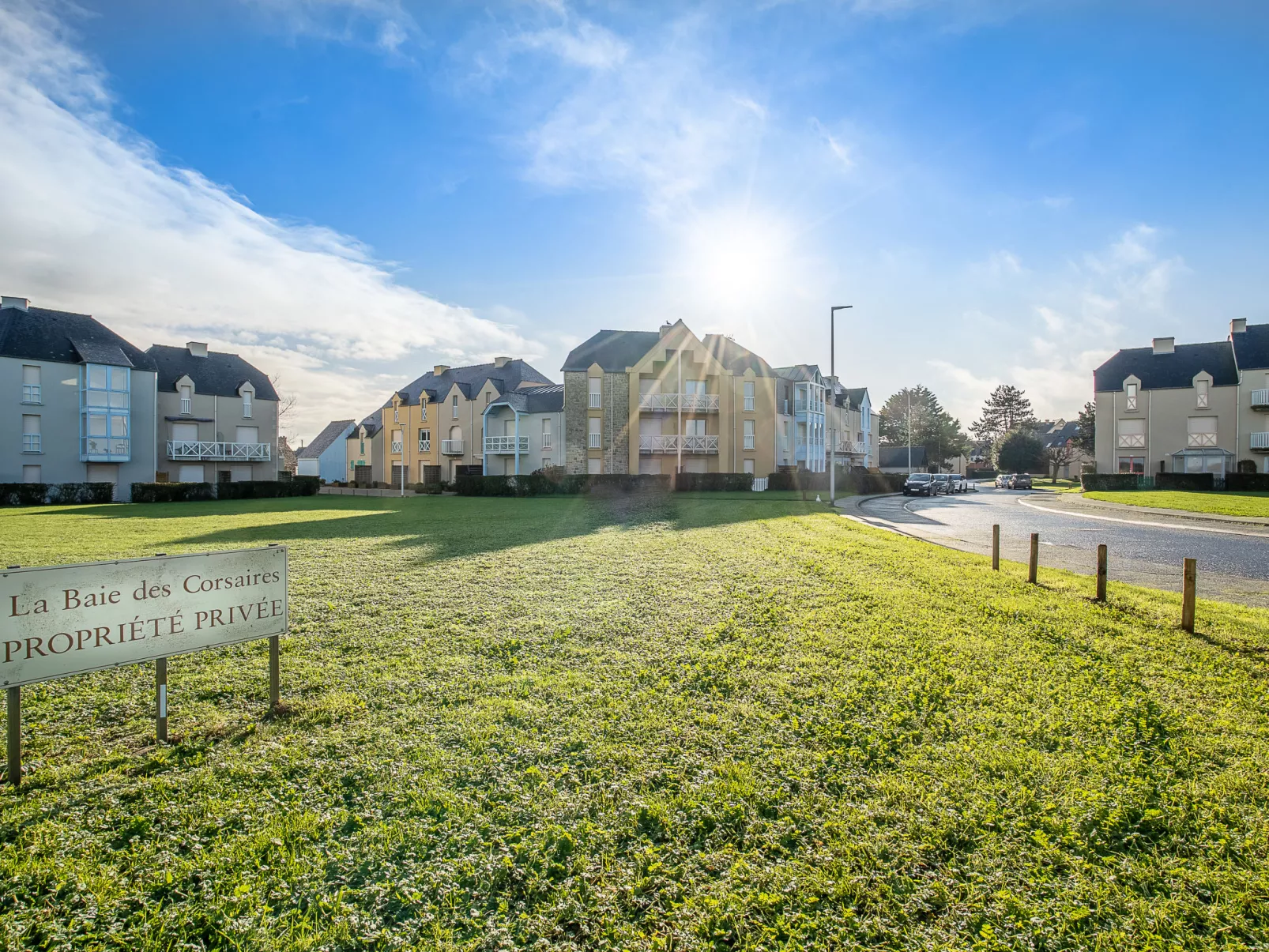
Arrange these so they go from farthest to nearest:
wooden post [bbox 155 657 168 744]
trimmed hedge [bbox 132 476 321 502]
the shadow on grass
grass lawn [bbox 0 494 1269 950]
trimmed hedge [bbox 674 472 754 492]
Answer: trimmed hedge [bbox 674 472 754 492], trimmed hedge [bbox 132 476 321 502], the shadow on grass, wooden post [bbox 155 657 168 744], grass lawn [bbox 0 494 1269 950]

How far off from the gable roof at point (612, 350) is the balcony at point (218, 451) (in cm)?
2400

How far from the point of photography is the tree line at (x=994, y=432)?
77062 mm

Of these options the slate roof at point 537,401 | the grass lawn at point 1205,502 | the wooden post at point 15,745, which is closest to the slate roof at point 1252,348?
the grass lawn at point 1205,502

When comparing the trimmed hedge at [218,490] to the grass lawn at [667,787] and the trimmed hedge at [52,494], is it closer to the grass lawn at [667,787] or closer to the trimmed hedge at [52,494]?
the trimmed hedge at [52,494]

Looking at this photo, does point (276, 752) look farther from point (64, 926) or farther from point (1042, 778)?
point (1042, 778)

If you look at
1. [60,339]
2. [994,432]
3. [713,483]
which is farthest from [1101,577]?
[994,432]

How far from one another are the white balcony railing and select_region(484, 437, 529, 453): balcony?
9760mm

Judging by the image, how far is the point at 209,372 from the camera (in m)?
45.7

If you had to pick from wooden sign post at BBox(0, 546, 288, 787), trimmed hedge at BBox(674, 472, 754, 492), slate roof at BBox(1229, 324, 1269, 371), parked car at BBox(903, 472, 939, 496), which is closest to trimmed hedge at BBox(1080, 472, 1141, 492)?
parked car at BBox(903, 472, 939, 496)

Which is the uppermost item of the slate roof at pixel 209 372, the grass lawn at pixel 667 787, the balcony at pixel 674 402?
the slate roof at pixel 209 372

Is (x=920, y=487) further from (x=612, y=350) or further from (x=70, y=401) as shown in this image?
(x=70, y=401)

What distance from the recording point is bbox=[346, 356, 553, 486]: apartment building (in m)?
49.0

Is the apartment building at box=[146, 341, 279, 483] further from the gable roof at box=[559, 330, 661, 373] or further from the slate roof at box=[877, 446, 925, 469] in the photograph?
the slate roof at box=[877, 446, 925, 469]

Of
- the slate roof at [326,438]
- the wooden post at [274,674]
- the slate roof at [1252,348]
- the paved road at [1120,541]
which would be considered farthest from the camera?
the slate roof at [326,438]
